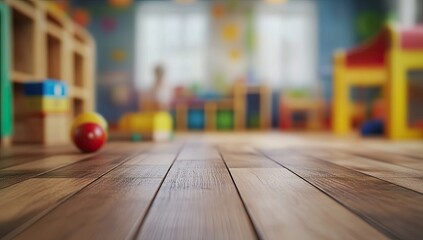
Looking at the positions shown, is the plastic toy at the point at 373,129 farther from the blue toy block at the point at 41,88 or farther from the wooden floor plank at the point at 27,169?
the wooden floor plank at the point at 27,169

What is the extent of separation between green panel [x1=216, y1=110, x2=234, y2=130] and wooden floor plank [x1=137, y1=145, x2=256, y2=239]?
17.3ft

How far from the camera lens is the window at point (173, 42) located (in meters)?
6.66

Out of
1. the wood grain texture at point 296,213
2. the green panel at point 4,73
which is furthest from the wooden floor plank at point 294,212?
the green panel at point 4,73

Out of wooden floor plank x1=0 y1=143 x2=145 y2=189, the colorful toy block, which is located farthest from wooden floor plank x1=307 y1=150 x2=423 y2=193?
the colorful toy block

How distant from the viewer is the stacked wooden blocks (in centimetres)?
241

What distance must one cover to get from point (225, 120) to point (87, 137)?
4637 millimetres

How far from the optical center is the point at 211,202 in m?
0.72

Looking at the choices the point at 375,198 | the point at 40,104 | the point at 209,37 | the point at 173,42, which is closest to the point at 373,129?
the point at 40,104

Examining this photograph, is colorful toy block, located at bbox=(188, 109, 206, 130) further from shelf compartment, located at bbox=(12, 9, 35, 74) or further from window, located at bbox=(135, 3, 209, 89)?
shelf compartment, located at bbox=(12, 9, 35, 74)

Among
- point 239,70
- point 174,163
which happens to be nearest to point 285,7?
point 239,70

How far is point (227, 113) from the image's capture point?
6.36m

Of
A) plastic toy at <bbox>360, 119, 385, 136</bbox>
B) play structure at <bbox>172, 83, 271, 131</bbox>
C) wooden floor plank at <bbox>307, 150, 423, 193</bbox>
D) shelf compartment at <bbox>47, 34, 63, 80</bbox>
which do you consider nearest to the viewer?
wooden floor plank at <bbox>307, 150, 423, 193</bbox>

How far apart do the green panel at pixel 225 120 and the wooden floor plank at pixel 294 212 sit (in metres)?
5.29

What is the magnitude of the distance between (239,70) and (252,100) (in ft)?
1.78
